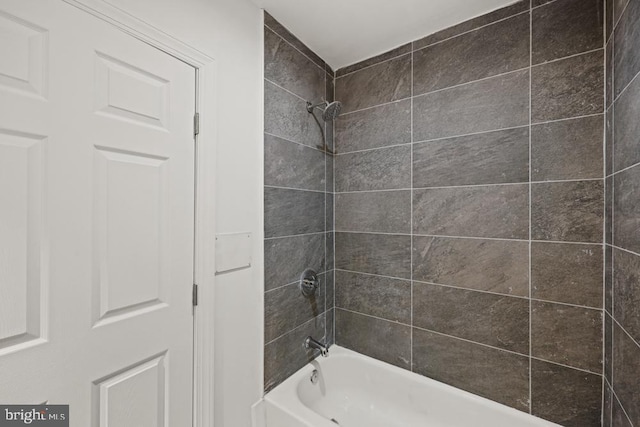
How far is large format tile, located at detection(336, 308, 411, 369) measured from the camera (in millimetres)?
1718

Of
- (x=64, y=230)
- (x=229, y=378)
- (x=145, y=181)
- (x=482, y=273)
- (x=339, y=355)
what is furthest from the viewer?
(x=339, y=355)

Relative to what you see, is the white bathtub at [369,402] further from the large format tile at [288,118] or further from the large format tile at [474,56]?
the large format tile at [474,56]

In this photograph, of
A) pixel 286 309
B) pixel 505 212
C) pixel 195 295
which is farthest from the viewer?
pixel 286 309

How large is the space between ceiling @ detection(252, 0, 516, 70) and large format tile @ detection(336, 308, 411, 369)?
1.78 metres

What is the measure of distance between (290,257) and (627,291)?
A: 142 cm

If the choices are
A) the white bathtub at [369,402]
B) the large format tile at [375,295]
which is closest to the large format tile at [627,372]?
the white bathtub at [369,402]

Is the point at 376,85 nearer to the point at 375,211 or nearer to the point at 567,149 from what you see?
the point at 375,211

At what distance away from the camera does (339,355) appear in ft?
6.23

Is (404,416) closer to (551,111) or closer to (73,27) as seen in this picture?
(551,111)

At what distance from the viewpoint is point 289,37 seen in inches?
63.2

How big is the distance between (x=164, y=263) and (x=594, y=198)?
6.06 feet

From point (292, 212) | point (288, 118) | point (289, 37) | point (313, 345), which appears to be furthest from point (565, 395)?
point (289, 37)

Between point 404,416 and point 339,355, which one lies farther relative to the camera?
point 339,355

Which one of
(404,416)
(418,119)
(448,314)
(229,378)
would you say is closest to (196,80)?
(418,119)
